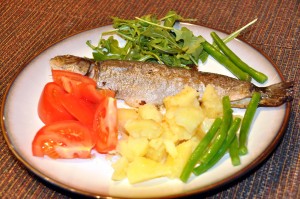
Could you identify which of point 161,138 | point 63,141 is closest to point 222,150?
point 161,138

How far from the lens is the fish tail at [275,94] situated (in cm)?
230

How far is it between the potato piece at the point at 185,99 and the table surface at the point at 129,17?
1.44ft

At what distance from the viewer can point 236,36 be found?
2869 millimetres

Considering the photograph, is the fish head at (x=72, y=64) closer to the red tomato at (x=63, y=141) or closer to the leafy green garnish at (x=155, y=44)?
the leafy green garnish at (x=155, y=44)

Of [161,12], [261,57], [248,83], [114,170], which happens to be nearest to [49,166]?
[114,170]

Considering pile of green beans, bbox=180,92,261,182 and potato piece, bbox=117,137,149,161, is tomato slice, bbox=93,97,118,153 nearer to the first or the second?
potato piece, bbox=117,137,149,161

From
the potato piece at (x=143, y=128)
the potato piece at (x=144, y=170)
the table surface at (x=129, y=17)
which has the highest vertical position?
the potato piece at (x=143, y=128)

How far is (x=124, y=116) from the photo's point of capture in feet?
7.43

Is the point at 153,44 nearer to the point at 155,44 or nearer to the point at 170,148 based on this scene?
the point at 155,44

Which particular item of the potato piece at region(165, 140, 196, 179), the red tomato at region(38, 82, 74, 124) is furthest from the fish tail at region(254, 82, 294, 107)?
the red tomato at region(38, 82, 74, 124)

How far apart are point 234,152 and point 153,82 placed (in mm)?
637

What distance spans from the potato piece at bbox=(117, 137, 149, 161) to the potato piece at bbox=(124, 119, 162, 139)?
0.04 m

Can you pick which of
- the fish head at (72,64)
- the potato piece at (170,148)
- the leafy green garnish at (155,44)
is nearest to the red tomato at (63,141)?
the potato piece at (170,148)

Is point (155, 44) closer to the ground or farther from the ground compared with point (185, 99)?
closer to the ground
